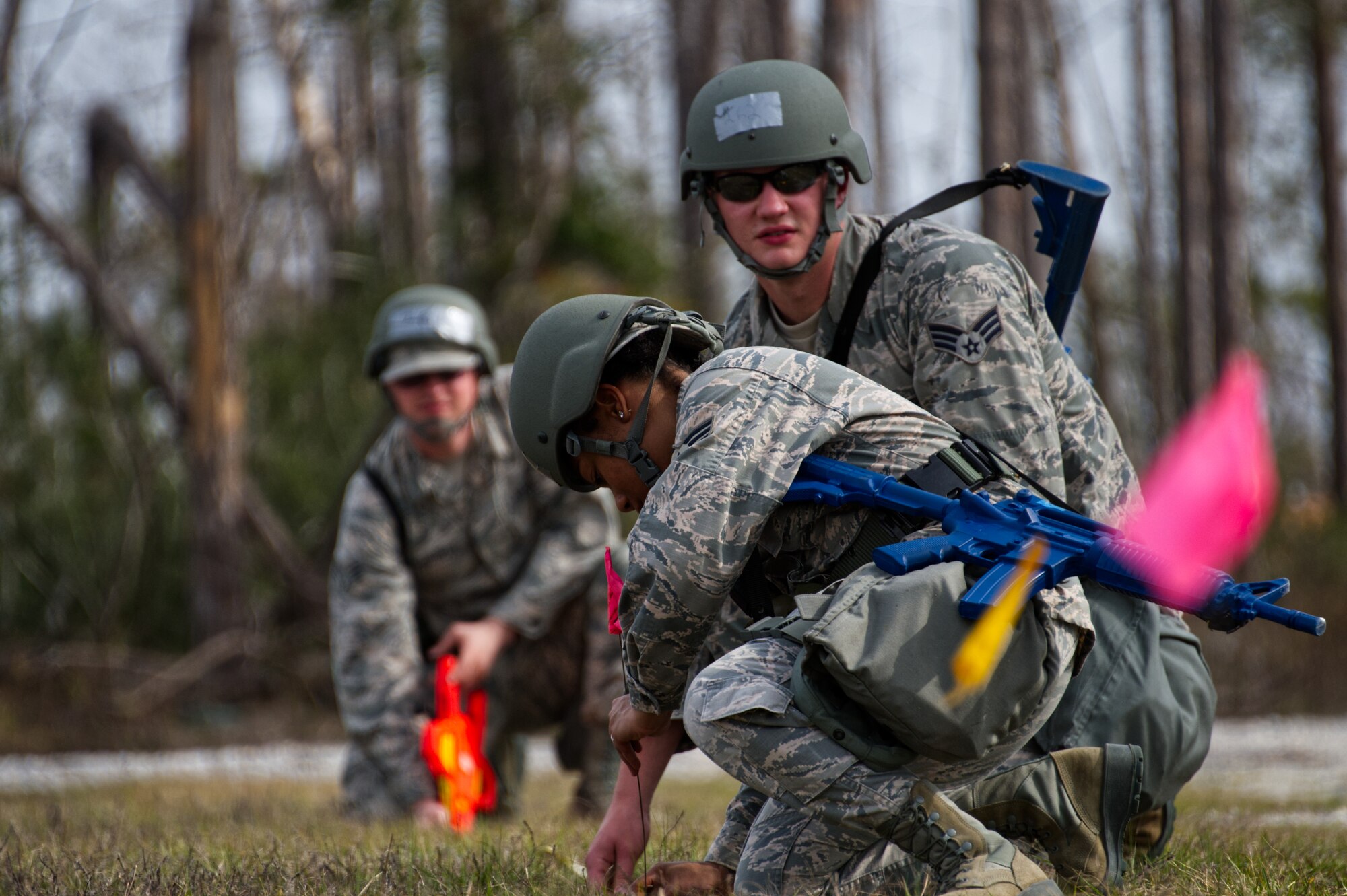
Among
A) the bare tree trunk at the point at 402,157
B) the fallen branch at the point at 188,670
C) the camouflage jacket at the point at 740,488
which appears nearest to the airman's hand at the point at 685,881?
the camouflage jacket at the point at 740,488

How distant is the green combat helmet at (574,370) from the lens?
10.1 feet

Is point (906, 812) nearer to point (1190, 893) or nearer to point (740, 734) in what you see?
point (740, 734)

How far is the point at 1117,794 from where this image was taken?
10.5ft

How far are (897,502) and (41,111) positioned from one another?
384 inches

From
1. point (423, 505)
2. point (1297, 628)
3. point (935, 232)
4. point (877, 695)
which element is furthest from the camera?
point (423, 505)

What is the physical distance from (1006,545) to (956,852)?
60 cm

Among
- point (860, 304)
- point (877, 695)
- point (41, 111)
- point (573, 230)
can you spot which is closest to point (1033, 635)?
point (877, 695)

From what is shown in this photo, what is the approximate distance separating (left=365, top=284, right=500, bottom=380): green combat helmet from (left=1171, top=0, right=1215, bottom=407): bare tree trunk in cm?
880

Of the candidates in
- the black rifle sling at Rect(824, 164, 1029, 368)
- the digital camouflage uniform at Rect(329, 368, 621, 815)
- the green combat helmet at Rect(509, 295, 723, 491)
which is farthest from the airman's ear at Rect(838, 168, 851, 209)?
the digital camouflage uniform at Rect(329, 368, 621, 815)

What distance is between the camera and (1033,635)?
9.33 feet

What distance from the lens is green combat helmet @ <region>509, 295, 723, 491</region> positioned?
3066 millimetres

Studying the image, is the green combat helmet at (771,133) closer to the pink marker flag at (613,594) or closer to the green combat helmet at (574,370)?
the green combat helmet at (574,370)

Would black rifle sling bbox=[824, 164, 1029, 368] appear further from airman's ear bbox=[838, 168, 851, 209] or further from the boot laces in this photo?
the boot laces

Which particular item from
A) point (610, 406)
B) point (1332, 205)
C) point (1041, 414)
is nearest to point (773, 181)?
point (1041, 414)
